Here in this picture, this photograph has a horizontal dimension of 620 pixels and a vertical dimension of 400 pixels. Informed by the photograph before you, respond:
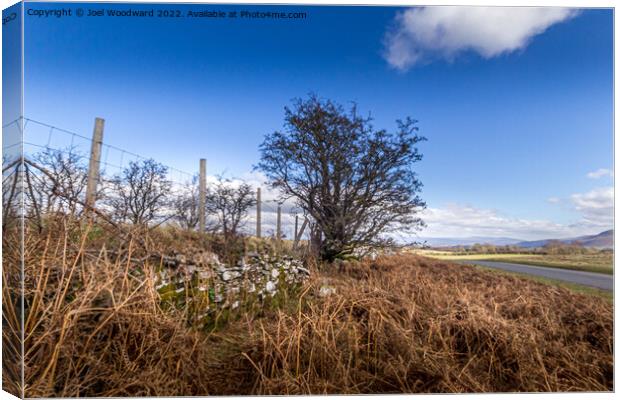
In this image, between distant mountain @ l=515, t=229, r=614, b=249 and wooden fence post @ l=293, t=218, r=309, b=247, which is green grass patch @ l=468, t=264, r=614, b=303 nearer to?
distant mountain @ l=515, t=229, r=614, b=249

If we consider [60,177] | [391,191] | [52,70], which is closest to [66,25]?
[52,70]

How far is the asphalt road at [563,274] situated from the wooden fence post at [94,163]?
399 cm

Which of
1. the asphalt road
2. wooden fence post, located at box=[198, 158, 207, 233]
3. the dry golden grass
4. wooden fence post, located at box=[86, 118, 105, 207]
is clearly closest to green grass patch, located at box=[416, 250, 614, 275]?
the asphalt road

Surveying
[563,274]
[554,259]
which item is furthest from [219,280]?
[563,274]

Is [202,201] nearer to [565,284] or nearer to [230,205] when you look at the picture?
[230,205]

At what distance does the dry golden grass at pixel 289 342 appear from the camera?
362 centimetres

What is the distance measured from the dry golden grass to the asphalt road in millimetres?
190

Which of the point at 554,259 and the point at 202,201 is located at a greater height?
the point at 202,201

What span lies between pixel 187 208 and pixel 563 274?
4.46 m

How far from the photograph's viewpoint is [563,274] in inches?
190

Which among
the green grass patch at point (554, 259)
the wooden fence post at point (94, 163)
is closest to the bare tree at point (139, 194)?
the wooden fence post at point (94, 163)

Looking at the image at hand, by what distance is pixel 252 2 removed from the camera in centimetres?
415

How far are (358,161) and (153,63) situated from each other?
2.67 metres

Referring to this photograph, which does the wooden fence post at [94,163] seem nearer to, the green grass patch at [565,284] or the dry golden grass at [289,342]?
the dry golden grass at [289,342]
